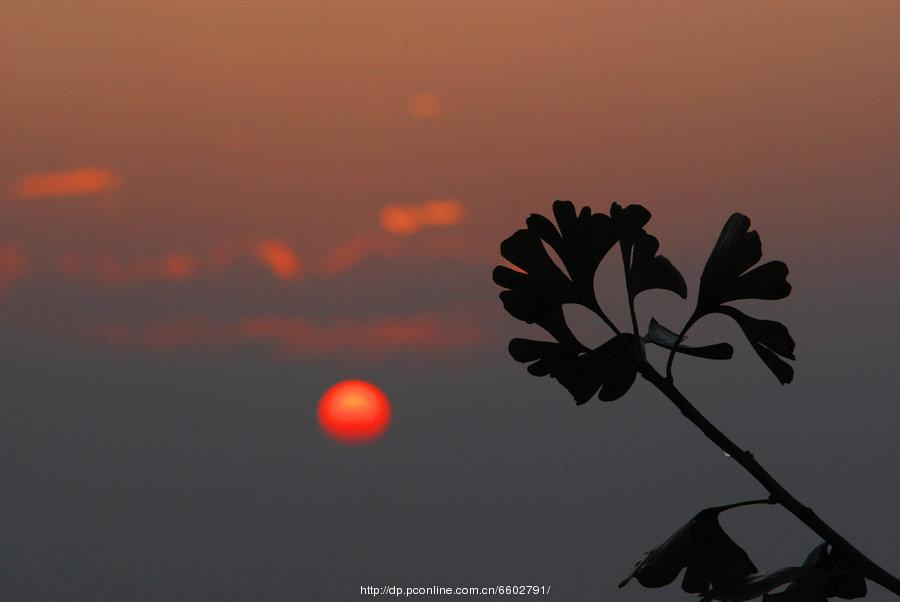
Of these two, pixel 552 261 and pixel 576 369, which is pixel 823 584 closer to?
pixel 576 369

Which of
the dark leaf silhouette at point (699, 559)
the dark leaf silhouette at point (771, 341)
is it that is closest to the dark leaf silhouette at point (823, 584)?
the dark leaf silhouette at point (699, 559)

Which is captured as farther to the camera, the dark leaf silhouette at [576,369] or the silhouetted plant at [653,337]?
the dark leaf silhouette at [576,369]

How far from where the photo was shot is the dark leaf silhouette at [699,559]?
1.62m

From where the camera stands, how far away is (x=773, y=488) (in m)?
1.29

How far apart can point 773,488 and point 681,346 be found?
442 mm

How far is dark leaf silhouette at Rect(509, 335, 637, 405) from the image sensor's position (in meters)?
1.55

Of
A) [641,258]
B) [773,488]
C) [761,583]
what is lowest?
[761,583]

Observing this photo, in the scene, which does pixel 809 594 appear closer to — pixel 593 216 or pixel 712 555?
pixel 712 555

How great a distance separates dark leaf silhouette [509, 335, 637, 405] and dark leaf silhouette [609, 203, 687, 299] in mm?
136

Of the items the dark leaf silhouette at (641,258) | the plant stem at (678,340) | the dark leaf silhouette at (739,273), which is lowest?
the plant stem at (678,340)

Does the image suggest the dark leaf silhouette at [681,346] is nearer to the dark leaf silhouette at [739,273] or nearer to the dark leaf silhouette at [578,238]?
the dark leaf silhouette at [739,273]

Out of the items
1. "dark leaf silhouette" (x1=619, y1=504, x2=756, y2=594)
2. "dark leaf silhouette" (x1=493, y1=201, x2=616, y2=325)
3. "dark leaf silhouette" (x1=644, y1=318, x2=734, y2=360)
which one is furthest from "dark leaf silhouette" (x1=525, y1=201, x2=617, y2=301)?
"dark leaf silhouette" (x1=619, y1=504, x2=756, y2=594)

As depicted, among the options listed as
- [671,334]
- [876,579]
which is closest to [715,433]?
[876,579]

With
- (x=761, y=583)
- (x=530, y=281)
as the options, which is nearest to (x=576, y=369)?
(x=530, y=281)
